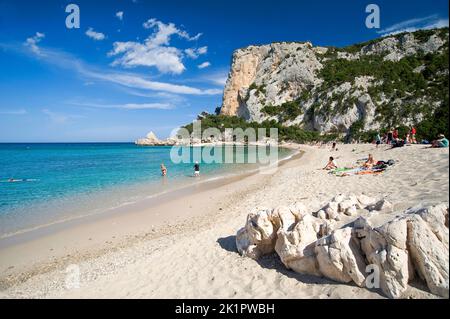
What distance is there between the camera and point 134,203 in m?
13.6

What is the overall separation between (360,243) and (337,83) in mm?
70031

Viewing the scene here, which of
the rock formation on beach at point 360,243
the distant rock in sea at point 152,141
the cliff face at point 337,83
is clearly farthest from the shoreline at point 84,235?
the distant rock in sea at point 152,141

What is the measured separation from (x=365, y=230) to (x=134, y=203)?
1182 centimetres

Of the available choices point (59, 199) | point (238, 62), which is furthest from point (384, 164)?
point (238, 62)

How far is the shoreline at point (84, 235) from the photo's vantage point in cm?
721

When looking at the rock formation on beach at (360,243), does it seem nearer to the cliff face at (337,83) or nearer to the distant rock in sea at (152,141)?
the cliff face at (337,83)

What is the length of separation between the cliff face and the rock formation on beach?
96.0ft

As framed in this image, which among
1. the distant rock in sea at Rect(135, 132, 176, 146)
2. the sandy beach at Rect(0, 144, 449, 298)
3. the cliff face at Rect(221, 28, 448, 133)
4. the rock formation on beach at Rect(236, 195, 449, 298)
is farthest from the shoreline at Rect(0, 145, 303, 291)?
the distant rock in sea at Rect(135, 132, 176, 146)

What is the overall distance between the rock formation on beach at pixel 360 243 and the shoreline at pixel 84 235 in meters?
5.12

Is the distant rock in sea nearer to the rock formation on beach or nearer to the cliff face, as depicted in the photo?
the cliff face

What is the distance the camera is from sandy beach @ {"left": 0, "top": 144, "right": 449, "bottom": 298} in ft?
15.0

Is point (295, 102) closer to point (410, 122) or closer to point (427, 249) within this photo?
point (410, 122)
